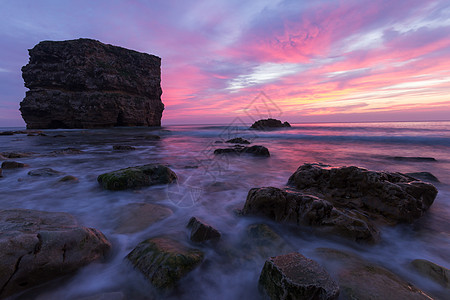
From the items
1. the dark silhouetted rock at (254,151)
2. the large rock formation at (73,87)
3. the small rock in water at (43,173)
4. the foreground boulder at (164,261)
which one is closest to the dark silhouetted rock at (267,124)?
the large rock formation at (73,87)

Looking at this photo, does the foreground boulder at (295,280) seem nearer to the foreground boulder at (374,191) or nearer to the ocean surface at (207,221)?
the ocean surface at (207,221)

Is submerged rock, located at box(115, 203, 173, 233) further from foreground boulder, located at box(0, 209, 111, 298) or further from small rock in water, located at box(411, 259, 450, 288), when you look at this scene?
small rock in water, located at box(411, 259, 450, 288)

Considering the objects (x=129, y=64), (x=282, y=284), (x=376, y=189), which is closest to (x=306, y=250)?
(x=282, y=284)

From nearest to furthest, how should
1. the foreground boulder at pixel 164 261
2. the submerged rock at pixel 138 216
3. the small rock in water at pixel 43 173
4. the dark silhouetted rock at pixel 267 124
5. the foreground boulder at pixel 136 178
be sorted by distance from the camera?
the foreground boulder at pixel 164 261, the submerged rock at pixel 138 216, the foreground boulder at pixel 136 178, the small rock in water at pixel 43 173, the dark silhouetted rock at pixel 267 124

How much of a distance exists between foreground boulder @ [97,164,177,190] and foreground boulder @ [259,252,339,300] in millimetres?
3104

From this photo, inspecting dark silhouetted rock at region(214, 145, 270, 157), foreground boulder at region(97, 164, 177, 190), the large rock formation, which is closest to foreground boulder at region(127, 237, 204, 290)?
foreground boulder at region(97, 164, 177, 190)

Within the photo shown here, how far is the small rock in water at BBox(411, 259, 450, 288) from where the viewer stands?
5.40 feet

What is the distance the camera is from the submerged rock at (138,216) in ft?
8.39

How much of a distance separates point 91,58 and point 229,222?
45682 mm

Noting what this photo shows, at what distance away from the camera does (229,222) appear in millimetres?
2775

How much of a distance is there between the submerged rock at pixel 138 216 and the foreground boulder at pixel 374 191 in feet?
8.38

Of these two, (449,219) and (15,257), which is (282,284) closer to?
(15,257)

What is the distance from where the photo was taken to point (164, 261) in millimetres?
1682

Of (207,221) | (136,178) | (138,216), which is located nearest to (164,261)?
(207,221)
